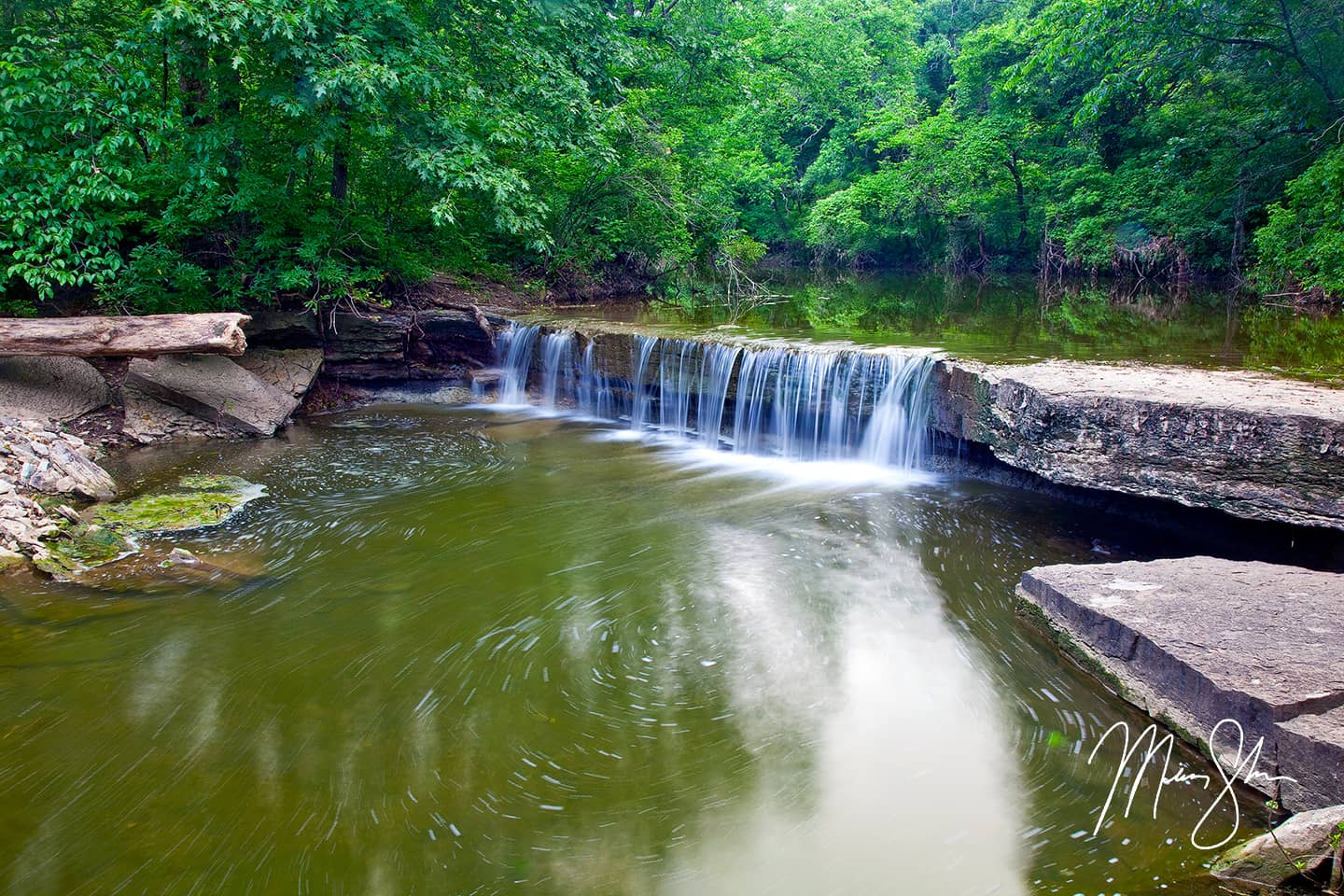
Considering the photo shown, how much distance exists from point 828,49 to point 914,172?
23.1ft

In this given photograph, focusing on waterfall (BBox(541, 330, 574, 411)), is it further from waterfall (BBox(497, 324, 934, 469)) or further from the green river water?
the green river water

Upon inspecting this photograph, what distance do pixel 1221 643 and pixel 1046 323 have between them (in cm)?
1000

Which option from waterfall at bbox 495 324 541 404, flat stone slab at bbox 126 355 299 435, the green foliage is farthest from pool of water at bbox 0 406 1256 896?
the green foliage

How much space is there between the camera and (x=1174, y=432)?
17.5 feet

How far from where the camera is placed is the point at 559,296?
15828mm

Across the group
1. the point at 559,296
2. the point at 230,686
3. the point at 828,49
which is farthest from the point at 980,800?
the point at 828,49

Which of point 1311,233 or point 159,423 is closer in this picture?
point 159,423

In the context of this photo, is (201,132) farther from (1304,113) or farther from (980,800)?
(1304,113)

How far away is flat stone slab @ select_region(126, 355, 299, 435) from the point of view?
897cm

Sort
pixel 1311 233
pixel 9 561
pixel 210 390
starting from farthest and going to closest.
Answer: pixel 1311 233, pixel 210 390, pixel 9 561

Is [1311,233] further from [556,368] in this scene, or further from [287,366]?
[287,366]

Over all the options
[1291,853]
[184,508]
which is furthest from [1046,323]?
[184,508]

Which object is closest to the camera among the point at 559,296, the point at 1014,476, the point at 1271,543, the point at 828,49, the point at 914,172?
the point at 1271,543
